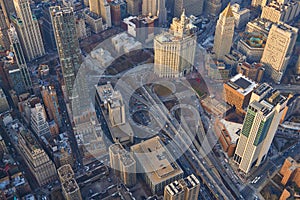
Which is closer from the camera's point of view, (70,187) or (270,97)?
(70,187)

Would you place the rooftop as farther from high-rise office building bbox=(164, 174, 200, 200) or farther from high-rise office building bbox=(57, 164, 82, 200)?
high-rise office building bbox=(57, 164, 82, 200)

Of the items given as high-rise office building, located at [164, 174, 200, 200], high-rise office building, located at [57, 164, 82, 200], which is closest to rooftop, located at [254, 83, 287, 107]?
high-rise office building, located at [164, 174, 200, 200]

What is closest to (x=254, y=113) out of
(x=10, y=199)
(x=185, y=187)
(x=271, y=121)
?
(x=271, y=121)

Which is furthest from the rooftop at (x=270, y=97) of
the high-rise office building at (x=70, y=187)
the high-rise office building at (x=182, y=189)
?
the high-rise office building at (x=70, y=187)

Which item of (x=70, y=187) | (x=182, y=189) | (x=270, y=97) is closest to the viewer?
(x=182, y=189)

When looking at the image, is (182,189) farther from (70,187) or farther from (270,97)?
(270,97)

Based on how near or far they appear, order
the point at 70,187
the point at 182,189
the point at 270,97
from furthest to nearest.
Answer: the point at 270,97 < the point at 70,187 < the point at 182,189

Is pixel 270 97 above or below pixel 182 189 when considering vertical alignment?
above

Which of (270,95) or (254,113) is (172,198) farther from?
(270,95)

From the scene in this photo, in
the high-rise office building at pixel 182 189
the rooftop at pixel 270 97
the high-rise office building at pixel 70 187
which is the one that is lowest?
the high-rise office building at pixel 70 187

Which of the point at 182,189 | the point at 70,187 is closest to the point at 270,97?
the point at 182,189

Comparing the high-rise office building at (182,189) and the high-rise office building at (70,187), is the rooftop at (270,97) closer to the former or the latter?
the high-rise office building at (182,189)
